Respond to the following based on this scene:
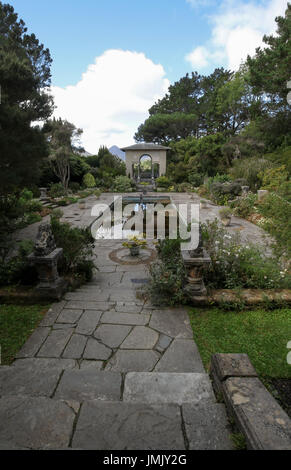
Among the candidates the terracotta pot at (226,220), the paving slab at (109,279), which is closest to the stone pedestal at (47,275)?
the paving slab at (109,279)

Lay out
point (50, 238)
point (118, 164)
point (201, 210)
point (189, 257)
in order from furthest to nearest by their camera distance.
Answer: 1. point (118, 164)
2. point (201, 210)
3. point (50, 238)
4. point (189, 257)

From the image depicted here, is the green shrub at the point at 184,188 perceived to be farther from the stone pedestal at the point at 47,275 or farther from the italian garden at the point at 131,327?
the stone pedestal at the point at 47,275

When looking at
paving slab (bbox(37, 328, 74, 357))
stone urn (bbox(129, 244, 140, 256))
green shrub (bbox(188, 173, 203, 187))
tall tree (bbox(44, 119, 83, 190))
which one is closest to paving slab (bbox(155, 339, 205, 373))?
paving slab (bbox(37, 328, 74, 357))

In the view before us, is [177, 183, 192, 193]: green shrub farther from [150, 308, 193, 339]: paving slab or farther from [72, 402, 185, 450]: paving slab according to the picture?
[72, 402, 185, 450]: paving slab

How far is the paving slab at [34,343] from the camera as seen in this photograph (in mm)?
2510

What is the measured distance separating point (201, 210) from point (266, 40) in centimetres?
1163

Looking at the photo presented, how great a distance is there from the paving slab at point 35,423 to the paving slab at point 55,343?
34.1 inches

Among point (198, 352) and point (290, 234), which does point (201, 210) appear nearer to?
point (290, 234)

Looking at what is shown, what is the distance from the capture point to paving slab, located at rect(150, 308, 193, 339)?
2857mm

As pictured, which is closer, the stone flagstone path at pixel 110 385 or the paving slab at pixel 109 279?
the stone flagstone path at pixel 110 385

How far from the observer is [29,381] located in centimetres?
201

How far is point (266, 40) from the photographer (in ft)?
47.2
